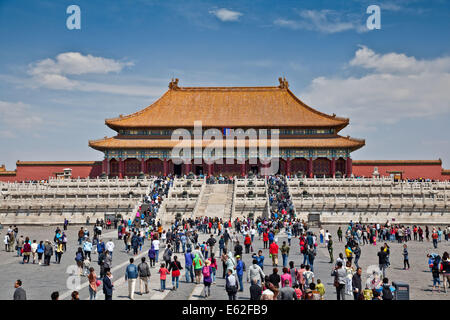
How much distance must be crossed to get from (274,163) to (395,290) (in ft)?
164

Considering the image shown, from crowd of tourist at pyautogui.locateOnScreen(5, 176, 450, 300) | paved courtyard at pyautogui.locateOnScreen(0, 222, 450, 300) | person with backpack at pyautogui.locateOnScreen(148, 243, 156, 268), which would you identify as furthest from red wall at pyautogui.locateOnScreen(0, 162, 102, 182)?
person with backpack at pyautogui.locateOnScreen(148, 243, 156, 268)

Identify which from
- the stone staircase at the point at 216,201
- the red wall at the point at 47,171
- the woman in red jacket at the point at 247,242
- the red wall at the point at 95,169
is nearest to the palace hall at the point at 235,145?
the red wall at the point at 95,169

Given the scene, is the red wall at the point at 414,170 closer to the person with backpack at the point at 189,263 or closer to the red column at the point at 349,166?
the red column at the point at 349,166

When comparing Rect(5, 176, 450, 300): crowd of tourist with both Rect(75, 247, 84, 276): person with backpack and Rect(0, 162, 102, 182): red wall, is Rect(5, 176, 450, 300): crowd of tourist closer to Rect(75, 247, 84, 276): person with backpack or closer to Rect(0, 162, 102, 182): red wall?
Rect(75, 247, 84, 276): person with backpack

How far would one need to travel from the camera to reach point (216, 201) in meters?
42.5

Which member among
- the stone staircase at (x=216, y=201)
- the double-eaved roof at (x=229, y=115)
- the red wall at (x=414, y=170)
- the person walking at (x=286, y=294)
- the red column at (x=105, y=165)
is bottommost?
the person walking at (x=286, y=294)

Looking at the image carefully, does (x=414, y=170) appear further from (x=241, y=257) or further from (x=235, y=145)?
(x=241, y=257)

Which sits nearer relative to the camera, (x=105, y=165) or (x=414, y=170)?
(x=414, y=170)

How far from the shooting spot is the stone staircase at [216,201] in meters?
39.2

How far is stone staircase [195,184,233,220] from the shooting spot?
39156 millimetres

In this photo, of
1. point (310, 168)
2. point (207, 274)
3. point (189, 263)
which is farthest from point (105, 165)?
point (207, 274)

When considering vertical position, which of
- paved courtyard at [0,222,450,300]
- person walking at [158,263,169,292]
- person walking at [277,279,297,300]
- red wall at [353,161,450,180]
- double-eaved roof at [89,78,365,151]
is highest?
double-eaved roof at [89,78,365,151]
